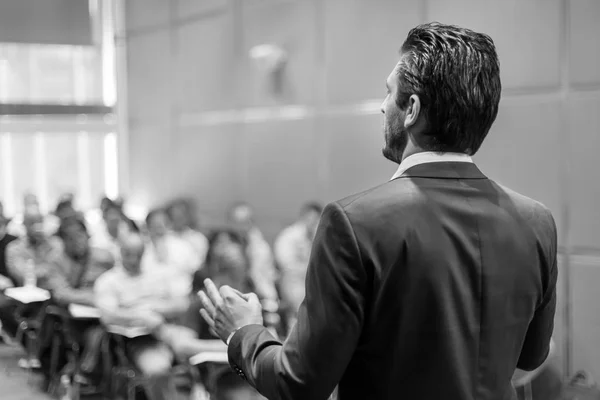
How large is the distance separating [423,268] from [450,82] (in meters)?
0.28

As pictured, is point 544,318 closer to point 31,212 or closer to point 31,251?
point 31,251

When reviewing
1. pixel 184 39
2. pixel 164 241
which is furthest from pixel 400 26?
pixel 184 39

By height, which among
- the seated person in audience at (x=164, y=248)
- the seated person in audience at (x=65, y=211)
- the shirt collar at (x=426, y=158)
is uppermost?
the shirt collar at (x=426, y=158)

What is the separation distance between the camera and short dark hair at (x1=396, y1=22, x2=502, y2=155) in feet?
3.80

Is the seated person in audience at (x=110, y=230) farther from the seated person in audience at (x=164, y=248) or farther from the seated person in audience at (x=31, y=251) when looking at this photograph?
the seated person in audience at (x=31, y=251)

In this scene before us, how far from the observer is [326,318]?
112 cm

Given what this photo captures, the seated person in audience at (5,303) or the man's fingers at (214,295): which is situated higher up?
the man's fingers at (214,295)

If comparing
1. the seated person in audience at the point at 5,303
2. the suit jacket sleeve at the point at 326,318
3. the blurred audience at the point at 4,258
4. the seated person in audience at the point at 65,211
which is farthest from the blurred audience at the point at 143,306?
the suit jacket sleeve at the point at 326,318

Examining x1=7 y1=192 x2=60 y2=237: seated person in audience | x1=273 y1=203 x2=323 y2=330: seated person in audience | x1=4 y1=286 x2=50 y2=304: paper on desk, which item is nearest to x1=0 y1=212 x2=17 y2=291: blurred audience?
x1=7 y1=192 x2=60 y2=237: seated person in audience

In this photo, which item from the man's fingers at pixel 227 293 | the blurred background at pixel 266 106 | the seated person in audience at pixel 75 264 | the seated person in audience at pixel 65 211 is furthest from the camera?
the seated person in audience at pixel 65 211

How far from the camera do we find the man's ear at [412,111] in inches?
46.3

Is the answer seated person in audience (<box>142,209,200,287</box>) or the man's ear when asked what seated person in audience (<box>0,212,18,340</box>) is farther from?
the man's ear

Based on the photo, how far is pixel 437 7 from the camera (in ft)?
17.4

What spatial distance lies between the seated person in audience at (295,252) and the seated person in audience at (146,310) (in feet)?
2.55
